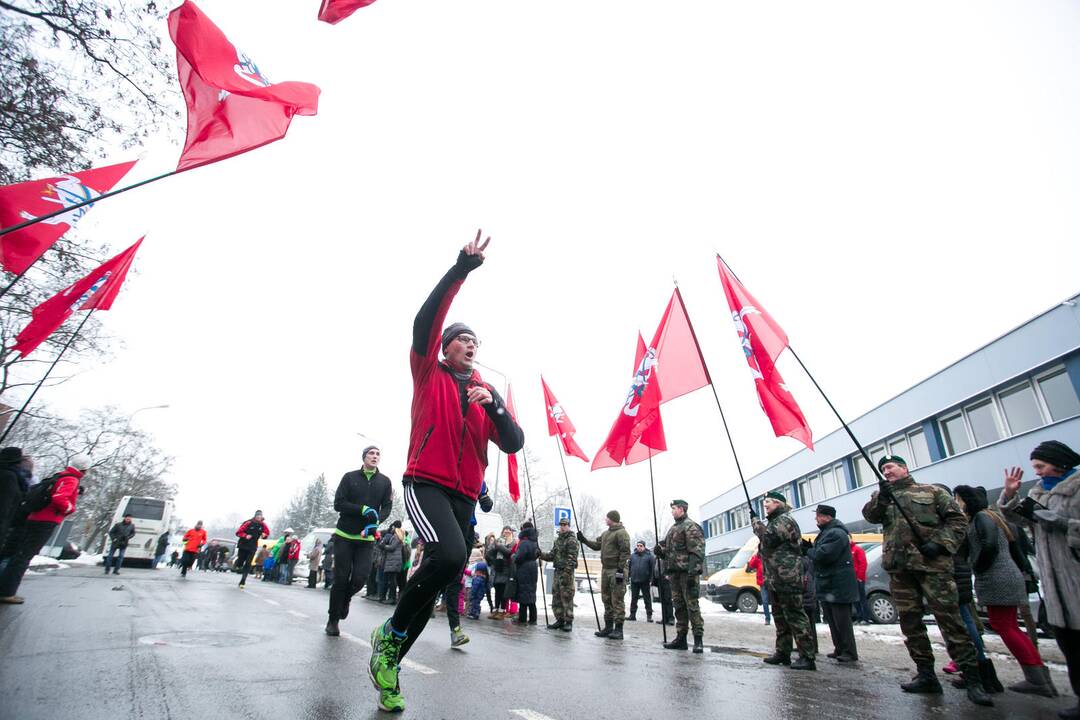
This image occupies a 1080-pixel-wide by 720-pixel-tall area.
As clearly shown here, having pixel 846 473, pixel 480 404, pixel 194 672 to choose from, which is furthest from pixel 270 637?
pixel 846 473

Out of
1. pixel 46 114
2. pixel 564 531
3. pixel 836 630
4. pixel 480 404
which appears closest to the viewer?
pixel 480 404

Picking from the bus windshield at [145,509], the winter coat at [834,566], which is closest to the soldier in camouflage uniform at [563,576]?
the winter coat at [834,566]

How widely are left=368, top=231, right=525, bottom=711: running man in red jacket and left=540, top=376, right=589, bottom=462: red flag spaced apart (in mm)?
8713

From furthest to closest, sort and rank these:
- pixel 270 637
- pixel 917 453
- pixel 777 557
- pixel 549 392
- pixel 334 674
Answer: pixel 917 453 → pixel 549 392 → pixel 777 557 → pixel 270 637 → pixel 334 674

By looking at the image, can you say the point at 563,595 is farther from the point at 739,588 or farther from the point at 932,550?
the point at 739,588

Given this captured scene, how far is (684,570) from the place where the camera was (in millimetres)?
8055

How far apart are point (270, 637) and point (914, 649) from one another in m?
5.96

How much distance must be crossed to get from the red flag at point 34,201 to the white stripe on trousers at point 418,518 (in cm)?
696

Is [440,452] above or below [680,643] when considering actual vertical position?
above

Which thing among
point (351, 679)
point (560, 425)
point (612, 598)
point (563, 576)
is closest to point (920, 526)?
point (351, 679)

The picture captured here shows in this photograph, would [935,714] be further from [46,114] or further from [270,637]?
[46,114]

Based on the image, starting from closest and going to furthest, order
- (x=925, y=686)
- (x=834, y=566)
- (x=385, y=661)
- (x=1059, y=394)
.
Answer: (x=385, y=661), (x=925, y=686), (x=834, y=566), (x=1059, y=394)

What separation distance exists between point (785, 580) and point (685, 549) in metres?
1.67

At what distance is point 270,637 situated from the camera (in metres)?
5.31
